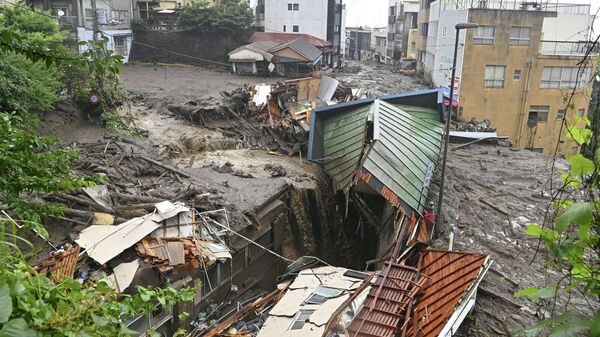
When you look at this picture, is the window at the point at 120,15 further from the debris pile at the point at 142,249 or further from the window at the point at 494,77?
the debris pile at the point at 142,249

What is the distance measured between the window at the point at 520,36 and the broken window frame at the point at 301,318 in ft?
84.1

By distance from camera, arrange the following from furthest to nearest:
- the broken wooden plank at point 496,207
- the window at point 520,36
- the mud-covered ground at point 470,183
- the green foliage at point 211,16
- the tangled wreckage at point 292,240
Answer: the green foliage at point 211,16
the window at point 520,36
the broken wooden plank at point 496,207
the mud-covered ground at point 470,183
the tangled wreckage at point 292,240

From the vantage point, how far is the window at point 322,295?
31.5 feet

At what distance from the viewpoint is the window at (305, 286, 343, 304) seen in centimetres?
961

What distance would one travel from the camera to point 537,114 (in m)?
29.9

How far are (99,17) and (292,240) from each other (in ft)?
92.6

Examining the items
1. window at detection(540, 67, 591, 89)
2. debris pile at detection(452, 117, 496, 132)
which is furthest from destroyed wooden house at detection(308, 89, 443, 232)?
window at detection(540, 67, 591, 89)

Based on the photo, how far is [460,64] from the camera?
96.4ft

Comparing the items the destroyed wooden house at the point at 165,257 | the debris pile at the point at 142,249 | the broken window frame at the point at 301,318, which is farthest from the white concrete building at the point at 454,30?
the broken window frame at the point at 301,318

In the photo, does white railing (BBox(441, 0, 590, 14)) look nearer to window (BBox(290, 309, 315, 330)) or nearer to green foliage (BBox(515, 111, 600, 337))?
window (BBox(290, 309, 315, 330))

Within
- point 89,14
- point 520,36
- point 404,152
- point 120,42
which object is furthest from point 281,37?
point 404,152

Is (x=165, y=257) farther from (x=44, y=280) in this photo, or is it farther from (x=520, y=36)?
(x=520, y=36)

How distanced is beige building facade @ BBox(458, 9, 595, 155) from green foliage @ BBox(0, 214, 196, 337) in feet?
97.1

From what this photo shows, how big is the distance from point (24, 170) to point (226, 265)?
7.64 m
